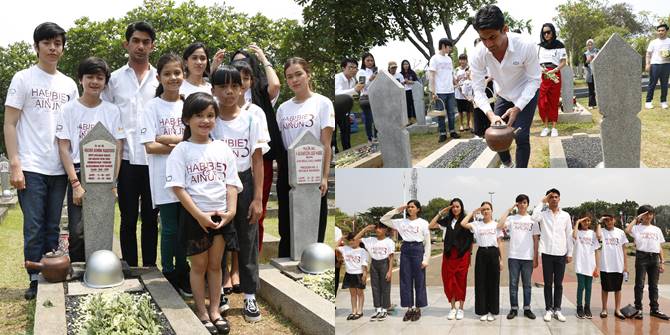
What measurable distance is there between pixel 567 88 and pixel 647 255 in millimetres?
1124

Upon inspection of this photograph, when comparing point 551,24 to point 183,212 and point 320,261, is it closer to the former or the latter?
point 183,212

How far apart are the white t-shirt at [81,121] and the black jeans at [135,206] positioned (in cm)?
29

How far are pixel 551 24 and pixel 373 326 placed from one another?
1604 millimetres

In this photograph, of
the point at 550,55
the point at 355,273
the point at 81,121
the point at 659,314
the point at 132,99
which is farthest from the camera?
the point at 132,99

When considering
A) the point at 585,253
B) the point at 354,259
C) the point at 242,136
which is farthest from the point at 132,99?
the point at 585,253

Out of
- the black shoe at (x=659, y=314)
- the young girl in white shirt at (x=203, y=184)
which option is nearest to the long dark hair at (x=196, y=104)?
the young girl in white shirt at (x=203, y=184)

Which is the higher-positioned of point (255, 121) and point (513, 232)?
point (255, 121)

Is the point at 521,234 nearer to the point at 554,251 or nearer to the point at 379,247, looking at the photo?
the point at 554,251

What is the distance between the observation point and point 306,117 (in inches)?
216

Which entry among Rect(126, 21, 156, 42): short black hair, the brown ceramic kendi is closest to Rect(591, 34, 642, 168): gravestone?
Rect(126, 21, 156, 42): short black hair

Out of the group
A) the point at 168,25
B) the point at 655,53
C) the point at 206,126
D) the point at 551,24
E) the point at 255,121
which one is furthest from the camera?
the point at 168,25

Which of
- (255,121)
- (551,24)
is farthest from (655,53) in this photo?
(255,121)

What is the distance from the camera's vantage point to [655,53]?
364 cm

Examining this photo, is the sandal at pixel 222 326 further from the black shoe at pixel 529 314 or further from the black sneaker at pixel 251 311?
the black shoe at pixel 529 314
